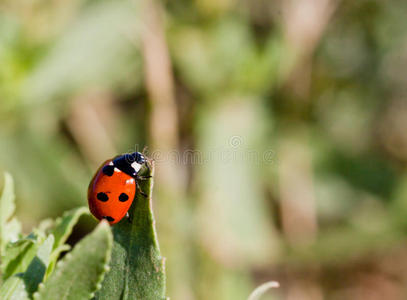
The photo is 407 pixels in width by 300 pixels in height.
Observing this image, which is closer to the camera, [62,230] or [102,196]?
[62,230]

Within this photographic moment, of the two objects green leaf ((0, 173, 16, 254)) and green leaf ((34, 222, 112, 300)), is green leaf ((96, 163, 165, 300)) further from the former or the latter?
green leaf ((0, 173, 16, 254))

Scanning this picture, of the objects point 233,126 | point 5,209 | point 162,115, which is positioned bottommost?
point 233,126

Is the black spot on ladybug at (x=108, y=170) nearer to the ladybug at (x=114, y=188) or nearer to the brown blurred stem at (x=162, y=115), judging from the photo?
the ladybug at (x=114, y=188)

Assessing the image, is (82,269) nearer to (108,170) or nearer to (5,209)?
(5,209)

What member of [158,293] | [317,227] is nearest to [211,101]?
[317,227]

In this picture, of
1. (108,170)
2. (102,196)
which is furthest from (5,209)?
(108,170)

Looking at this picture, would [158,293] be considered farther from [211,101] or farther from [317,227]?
[317,227]

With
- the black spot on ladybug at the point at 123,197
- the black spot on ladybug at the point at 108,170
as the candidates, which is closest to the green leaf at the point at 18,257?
the black spot on ladybug at the point at 123,197
